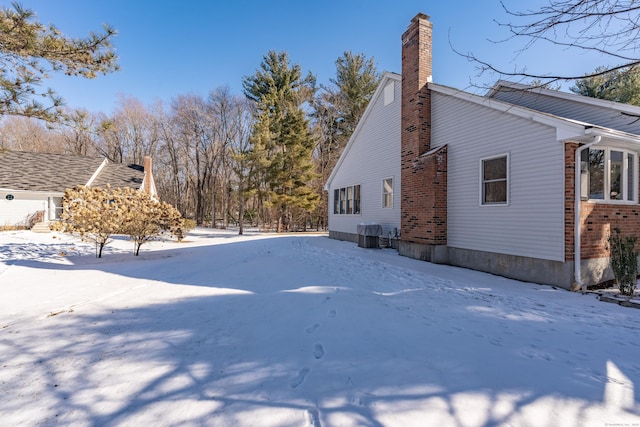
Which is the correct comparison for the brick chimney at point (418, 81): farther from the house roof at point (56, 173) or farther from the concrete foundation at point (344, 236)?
the house roof at point (56, 173)

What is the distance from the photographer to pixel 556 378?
259 centimetres

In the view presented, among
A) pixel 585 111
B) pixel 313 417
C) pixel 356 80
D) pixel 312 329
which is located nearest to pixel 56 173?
pixel 356 80

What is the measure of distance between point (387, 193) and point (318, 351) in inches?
360

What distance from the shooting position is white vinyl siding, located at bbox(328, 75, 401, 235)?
36.2 feet

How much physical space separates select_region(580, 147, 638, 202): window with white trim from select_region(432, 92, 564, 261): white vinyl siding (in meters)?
0.65

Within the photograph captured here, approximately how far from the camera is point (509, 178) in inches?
276

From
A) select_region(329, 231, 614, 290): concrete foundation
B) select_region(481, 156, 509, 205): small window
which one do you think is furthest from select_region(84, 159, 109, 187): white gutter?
select_region(481, 156, 509, 205): small window

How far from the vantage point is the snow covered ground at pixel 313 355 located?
7.10 ft

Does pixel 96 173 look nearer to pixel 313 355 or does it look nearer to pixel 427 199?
pixel 427 199

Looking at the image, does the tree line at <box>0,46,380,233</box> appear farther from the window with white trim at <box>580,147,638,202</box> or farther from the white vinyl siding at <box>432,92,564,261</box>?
the window with white trim at <box>580,147,638,202</box>

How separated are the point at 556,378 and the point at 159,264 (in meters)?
8.69

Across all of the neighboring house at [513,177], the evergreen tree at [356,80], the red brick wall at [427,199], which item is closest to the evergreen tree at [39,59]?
the neighboring house at [513,177]

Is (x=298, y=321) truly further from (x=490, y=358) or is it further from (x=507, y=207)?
(x=507, y=207)

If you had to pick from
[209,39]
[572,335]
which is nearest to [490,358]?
[572,335]
